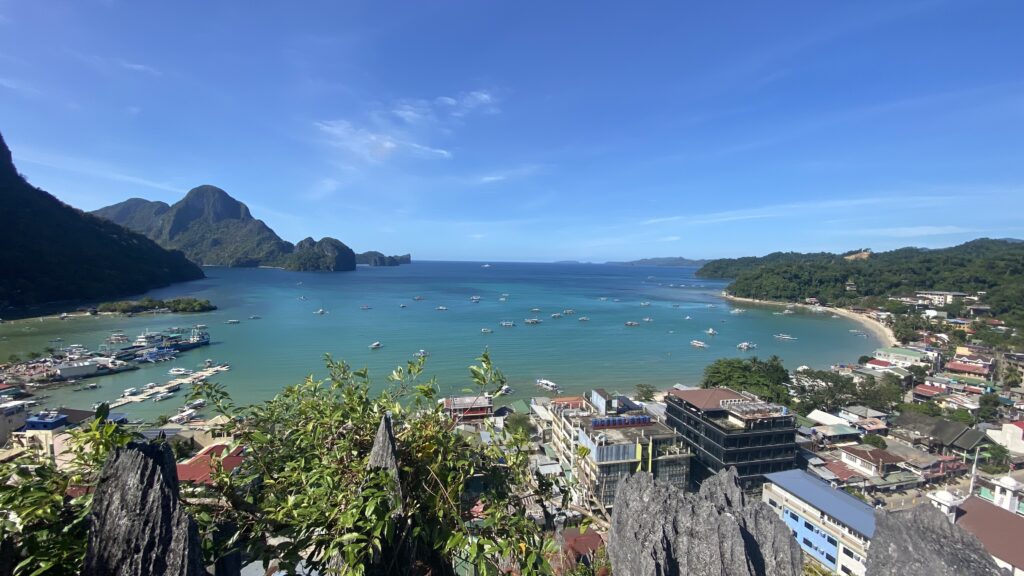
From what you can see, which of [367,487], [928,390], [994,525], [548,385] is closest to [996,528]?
[994,525]

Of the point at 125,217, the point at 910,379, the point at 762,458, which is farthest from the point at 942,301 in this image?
the point at 125,217

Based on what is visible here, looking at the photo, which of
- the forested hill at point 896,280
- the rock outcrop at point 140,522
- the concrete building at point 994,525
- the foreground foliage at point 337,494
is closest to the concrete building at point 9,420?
the foreground foliage at point 337,494

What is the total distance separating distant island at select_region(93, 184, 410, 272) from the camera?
101562mm

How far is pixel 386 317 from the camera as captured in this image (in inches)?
1458

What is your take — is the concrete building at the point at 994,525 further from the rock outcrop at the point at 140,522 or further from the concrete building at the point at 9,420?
the concrete building at the point at 9,420

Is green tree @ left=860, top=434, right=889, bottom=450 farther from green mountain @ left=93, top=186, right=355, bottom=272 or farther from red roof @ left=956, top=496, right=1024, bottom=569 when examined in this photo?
green mountain @ left=93, top=186, right=355, bottom=272

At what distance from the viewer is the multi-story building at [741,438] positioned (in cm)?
1014

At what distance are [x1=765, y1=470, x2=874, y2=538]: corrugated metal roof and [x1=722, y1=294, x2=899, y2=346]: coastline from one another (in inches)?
1250

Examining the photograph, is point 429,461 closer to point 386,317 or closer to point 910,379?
point 910,379

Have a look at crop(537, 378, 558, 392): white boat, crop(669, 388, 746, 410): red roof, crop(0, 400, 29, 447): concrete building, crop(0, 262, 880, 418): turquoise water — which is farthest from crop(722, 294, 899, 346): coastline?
crop(0, 400, 29, 447): concrete building

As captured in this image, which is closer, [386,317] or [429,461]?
[429,461]

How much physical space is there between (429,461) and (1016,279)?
218 feet

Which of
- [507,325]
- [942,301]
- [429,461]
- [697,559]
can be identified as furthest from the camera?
[942,301]

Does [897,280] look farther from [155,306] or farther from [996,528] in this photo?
[155,306]
